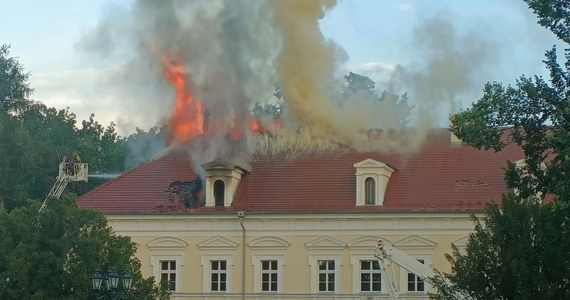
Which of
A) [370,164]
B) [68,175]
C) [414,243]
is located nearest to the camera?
[414,243]

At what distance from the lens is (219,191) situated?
68188 millimetres

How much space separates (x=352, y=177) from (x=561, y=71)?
27.0 metres

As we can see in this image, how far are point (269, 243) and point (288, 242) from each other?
0.91 metres

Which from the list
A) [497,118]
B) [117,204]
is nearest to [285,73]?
[117,204]

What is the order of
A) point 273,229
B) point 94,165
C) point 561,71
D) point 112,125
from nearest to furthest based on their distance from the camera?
point 561,71
point 273,229
point 94,165
point 112,125

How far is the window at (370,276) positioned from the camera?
65.6 metres

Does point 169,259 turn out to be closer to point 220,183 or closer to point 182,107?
point 220,183

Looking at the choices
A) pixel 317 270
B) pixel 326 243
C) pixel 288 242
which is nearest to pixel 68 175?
pixel 288 242

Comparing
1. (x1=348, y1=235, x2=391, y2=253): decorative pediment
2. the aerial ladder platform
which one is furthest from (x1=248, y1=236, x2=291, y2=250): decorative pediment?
the aerial ladder platform

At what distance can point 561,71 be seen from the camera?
1630 inches

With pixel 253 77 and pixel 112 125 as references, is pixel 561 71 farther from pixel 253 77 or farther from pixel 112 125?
pixel 112 125

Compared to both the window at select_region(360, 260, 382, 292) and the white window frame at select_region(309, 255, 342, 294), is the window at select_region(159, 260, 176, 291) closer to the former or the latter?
the white window frame at select_region(309, 255, 342, 294)

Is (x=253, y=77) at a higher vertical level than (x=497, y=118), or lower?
higher

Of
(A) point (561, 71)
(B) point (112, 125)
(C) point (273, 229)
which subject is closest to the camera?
(A) point (561, 71)
